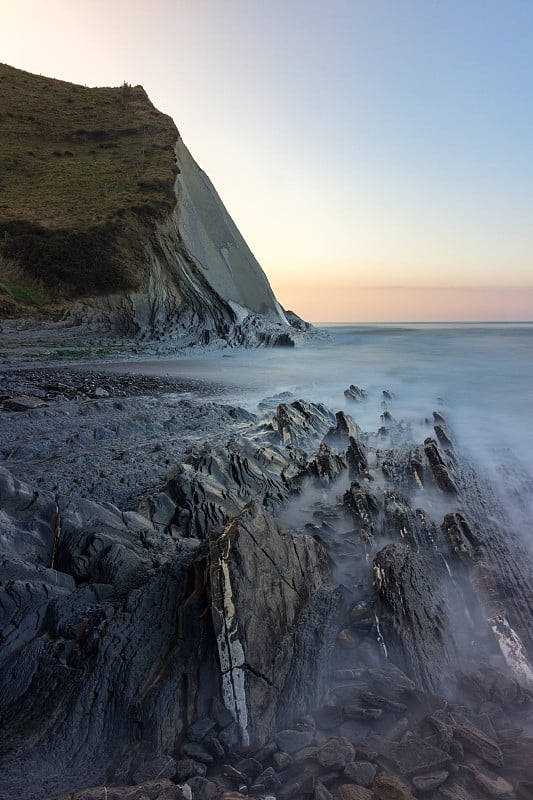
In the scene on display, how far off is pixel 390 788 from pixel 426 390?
43.4 feet

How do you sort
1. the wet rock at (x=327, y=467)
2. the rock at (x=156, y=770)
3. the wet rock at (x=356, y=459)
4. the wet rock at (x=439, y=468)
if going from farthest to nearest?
the wet rock at (x=356, y=459)
the wet rock at (x=327, y=467)
the wet rock at (x=439, y=468)
the rock at (x=156, y=770)

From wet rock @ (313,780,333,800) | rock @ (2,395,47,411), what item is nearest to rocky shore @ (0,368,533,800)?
wet rock @ (313,780,333,800)

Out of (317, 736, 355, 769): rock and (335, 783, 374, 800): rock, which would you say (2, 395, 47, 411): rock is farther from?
(335, 783, 374, 800): rock

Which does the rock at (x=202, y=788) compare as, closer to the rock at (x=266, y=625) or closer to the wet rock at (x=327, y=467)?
the rock at (x=266, y=625)

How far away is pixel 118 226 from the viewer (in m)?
26.0

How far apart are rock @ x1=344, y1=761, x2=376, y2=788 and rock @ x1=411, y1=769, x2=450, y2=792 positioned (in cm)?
19

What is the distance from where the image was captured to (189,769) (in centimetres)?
217

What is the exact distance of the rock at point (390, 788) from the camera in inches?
78.7

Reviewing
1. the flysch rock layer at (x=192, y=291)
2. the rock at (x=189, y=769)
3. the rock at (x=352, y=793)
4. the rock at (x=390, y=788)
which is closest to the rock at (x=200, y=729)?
the rock at (x=189, y=769)

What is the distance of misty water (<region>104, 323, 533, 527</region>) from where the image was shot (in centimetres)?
744

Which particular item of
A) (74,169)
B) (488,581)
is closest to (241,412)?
(488,581)

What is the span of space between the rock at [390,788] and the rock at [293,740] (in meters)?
0.40

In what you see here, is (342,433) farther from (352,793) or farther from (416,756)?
(352,793)

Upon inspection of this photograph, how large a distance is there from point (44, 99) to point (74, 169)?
687 inches
